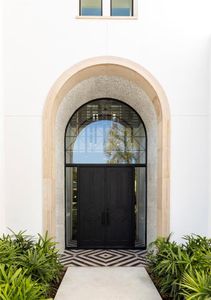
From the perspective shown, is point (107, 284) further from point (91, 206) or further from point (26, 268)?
point (91, 206)

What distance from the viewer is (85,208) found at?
25.0 feet

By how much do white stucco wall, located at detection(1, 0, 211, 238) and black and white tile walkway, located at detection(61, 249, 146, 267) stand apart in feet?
5.42

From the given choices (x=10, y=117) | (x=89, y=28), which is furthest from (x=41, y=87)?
(x=89, y=28)

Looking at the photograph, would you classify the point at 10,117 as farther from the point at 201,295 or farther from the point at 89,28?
the point at 201,295

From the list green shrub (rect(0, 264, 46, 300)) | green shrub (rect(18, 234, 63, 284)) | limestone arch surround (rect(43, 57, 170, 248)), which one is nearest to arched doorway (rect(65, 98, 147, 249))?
limestone arch surround (rect(43, 57, 170, 248))

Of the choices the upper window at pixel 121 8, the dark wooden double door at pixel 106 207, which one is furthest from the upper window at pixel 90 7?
the dark wooden double door at pixel 106 207

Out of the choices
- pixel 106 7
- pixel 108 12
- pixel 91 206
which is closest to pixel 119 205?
pixel 91 206

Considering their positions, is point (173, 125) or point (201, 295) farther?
point (173, 125)

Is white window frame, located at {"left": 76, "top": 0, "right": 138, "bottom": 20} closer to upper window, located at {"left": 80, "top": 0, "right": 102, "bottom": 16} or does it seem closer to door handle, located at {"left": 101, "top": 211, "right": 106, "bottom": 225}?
upper window, located at {"left": 80, "top": 0, "right": 102, "bottom": 16}

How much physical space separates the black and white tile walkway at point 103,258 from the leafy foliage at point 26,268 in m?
0.95

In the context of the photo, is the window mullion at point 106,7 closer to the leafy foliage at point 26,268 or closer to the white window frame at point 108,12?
the white window frame at point 108,12

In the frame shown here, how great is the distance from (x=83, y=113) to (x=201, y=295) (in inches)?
219

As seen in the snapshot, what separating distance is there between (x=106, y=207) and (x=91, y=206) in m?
0.43

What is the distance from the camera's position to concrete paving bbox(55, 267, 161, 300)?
434 centimetres
